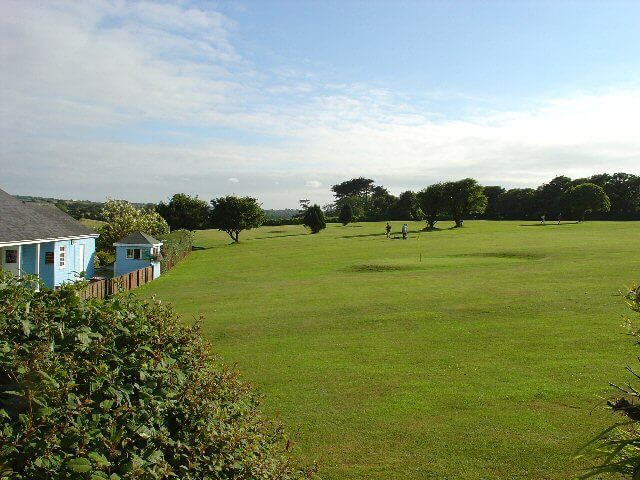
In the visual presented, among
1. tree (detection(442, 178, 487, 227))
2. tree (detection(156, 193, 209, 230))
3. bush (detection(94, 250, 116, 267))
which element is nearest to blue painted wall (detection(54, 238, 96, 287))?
bush (detection(94, 250, 116, 267))

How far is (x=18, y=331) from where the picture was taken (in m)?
3.67

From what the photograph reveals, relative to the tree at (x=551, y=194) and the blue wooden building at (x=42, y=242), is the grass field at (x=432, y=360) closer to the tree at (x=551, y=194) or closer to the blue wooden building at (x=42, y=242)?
the blue wooden building at (x=42, y=242)

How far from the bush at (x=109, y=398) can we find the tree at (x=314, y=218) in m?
80.8

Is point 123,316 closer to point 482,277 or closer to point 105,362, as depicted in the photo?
point 105,362

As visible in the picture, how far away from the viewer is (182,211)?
78.0m

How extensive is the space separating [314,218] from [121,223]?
38.2 m

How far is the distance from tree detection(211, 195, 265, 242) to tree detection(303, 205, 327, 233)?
14631 millimetres

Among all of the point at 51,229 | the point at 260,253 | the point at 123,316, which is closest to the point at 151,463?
the point at 123,316

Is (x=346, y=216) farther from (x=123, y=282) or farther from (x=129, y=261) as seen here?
(x=123, y=282)

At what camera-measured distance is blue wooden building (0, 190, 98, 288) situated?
86.5ft

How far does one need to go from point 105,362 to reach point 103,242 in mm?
54822

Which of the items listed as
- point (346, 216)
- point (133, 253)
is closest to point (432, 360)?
point (133, 253)

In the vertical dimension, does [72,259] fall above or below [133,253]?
below

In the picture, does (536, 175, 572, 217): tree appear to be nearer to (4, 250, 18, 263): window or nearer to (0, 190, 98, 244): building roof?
(0, 190, 98, 244): building roof
